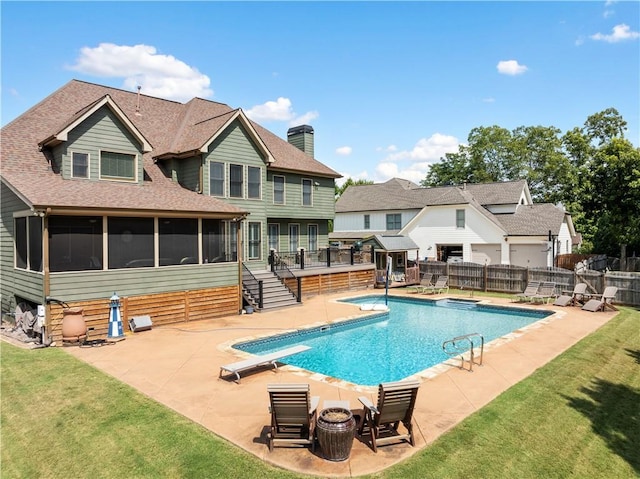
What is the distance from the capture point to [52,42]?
1633 centimetres

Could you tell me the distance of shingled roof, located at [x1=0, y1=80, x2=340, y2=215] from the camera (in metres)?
14.1

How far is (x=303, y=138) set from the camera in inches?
1148

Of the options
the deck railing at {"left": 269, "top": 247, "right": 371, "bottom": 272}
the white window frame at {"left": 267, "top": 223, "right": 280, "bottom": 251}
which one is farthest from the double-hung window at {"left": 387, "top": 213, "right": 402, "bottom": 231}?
the white window frame at {"left": 267, "top": 223, "right": 280, "bottom": 251}

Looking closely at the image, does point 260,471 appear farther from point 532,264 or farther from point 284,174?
point 532,264

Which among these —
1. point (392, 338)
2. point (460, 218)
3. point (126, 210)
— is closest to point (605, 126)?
point (460, 218)

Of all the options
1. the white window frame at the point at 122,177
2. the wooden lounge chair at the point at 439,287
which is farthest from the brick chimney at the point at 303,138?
the white window frame at the point at 122,177

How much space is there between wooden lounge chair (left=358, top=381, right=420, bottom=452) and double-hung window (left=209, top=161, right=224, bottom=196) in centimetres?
1579

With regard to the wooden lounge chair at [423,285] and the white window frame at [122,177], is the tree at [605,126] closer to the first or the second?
the wooden lounge chair at [423,285]

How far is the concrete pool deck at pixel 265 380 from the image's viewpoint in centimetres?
638

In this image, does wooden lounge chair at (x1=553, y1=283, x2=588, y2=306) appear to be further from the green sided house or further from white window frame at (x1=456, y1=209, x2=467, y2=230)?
the green sided house

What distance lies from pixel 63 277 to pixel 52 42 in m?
9.82

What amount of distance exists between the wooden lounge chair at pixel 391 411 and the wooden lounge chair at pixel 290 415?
965mm

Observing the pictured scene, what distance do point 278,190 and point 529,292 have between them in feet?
49.2

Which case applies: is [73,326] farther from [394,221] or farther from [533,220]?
[533,220]
